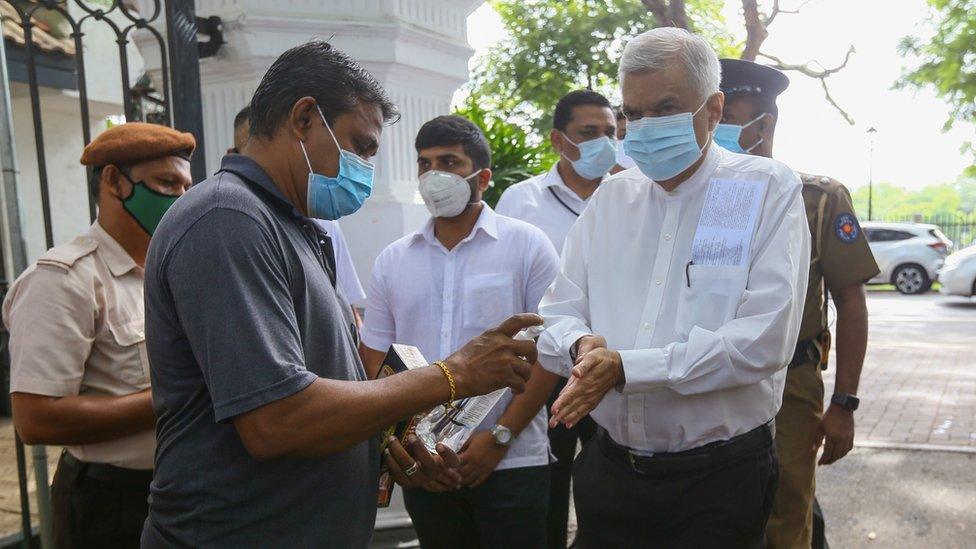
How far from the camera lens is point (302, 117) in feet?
5.81

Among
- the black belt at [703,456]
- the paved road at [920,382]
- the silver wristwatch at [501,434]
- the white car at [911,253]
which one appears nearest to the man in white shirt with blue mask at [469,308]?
the silver wristwatch at [501,434]

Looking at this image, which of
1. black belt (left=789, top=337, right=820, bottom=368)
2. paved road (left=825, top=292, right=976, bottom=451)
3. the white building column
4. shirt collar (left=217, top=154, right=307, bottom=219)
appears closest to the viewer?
shirt collar (left=217, top=154, right=307, bottom=219)

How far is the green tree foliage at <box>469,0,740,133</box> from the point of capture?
722 inches

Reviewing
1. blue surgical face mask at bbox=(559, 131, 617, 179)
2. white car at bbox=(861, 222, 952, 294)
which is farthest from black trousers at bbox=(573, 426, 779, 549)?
white car at bbox=(861, 222, 952, 294)

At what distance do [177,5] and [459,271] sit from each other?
4.84 ft

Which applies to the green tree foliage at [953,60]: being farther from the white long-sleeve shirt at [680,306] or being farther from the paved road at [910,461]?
the white long-sleeve shirt at [680,306]

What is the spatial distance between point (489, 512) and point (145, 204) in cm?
156

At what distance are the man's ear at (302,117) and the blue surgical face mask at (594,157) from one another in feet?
8.70

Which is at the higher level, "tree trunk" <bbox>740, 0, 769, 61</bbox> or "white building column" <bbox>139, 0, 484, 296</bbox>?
"tree trunk" <bbox>740, 0, 769, 61</bbox>

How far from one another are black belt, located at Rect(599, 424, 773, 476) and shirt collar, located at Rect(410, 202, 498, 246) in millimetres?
1105

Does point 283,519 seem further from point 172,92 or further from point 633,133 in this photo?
point 172,92

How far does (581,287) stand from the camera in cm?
249

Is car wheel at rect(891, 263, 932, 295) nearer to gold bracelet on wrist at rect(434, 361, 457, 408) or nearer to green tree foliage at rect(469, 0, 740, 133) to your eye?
green tree foliage at rect(469, 0, 740, 133)

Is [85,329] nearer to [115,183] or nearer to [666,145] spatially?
[115,183]
